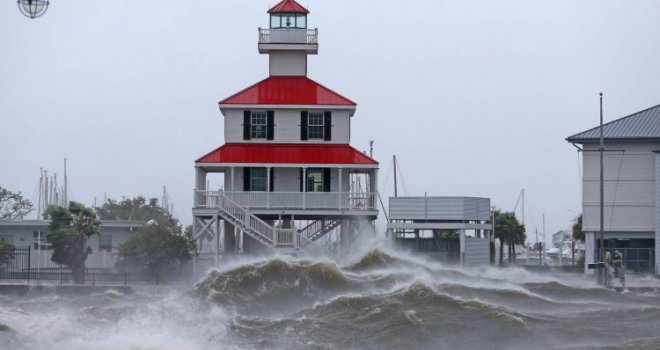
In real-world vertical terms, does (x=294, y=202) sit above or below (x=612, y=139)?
below

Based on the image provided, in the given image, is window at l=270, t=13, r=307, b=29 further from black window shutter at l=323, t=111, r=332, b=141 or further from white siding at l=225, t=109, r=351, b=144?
black window shutter at l=323, t=111, r=332, b=141

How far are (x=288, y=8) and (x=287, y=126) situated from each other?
20.8 feet

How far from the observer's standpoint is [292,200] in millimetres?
51344

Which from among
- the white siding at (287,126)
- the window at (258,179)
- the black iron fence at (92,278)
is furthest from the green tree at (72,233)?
the white siding at (287,126)

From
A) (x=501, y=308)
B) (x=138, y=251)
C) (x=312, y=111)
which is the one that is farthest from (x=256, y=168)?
(x=501, y=308)

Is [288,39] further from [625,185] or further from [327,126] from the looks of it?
[625,185]

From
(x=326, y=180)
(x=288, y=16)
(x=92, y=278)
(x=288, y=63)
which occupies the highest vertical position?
(x=288, y=16)

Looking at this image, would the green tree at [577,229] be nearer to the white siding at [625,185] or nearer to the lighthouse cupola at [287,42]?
the white siding at [625,185]

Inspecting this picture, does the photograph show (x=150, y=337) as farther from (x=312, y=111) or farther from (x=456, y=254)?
(x=456, y=254)

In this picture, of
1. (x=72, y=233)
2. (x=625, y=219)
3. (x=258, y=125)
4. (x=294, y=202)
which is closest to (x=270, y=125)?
(x=258, y=125)

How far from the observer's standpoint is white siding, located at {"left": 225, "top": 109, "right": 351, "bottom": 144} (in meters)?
53.2

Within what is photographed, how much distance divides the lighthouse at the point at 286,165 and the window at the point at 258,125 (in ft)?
0.11

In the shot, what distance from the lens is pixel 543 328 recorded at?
106 feet

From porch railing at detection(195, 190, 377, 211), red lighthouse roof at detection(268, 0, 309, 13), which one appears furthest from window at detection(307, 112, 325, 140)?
red lighthouse roof at detection(268, 0, 309, 13)
